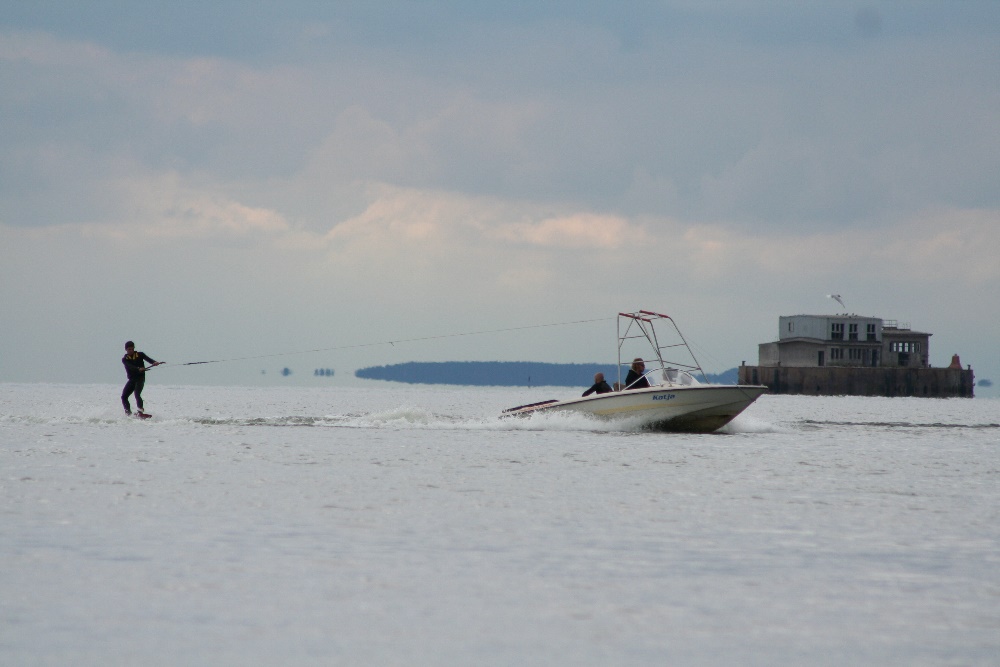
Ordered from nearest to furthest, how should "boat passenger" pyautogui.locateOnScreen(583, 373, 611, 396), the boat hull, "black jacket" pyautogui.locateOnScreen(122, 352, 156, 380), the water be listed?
the water
the boat hull
"boat passenger" pyautogui.locateOnScreen(583, 373, 611, 396)
"black jacket" pyautogui.locateOnScreen(122, 352, 156, 380)

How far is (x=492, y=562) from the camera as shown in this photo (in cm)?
1020

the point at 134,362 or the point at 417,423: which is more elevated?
the point at 134,362

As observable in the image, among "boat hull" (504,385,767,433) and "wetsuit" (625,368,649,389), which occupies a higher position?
"wetsuit" (625,368,649,389)

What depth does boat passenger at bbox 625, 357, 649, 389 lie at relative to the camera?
30.0 metres

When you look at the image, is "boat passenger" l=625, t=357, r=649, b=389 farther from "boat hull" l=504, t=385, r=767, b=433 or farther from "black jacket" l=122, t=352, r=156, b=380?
"black jacket" l=122, t=352, r=156, b=380

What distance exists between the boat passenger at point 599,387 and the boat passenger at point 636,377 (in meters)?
0.58

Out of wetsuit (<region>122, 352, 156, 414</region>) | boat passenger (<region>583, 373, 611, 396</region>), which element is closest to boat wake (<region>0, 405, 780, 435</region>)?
boat passenger (<region>583, 373, 611, 396</region>)

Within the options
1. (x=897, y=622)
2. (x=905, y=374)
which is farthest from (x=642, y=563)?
(x=905, y=374)

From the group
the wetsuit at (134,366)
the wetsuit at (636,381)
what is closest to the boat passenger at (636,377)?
the wetsuit at (636,381)

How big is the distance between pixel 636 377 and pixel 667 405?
114 centimetres

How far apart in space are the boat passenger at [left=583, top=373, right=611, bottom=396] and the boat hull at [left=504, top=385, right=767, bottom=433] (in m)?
0.49

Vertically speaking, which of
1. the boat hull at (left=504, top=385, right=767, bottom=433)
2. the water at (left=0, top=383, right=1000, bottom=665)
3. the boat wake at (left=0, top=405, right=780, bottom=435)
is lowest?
the water at (left=0, top=383, right=1000, bottom=665)

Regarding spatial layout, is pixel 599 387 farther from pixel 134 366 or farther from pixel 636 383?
pixel 134 366

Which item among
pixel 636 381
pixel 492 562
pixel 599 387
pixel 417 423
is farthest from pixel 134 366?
pixel 492 562
